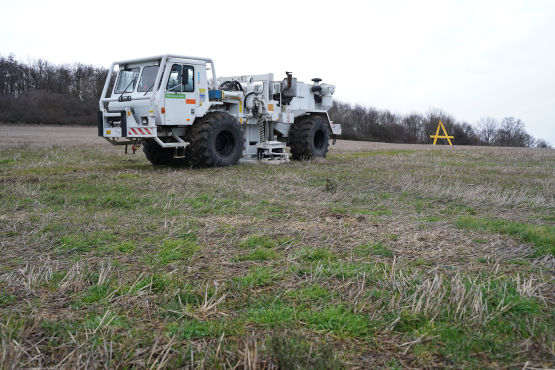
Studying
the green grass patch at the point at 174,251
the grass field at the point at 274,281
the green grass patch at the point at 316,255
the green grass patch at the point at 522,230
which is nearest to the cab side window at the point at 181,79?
the grass field at the point at 274,281

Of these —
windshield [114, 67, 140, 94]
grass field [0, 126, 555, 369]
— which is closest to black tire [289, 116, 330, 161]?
windshield [114, 67, 140, 94]

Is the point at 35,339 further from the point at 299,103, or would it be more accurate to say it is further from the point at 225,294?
the point at 299,103

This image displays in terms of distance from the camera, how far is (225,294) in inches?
123

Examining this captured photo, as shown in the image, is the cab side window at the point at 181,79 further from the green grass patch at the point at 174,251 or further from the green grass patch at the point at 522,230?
the green grass patch at the point at 522,230

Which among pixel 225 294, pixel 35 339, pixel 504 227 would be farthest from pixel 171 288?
pixel 504 227

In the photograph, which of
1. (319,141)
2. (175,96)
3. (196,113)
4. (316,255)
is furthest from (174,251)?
(319,141)

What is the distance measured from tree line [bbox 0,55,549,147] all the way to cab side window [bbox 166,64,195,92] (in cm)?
3897

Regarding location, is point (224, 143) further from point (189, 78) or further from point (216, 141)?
point (189, 78)

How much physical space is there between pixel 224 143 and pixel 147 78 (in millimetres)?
2630

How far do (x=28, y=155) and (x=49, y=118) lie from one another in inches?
1383

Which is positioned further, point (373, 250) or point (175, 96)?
point (175, 96)

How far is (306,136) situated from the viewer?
1466cm

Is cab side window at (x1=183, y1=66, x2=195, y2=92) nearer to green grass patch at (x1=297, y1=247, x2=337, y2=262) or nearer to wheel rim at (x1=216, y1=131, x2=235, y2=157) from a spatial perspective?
wheel rim at (x1=216, y1=131, x2=235, y2=157)

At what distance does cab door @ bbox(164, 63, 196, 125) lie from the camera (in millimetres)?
10883
